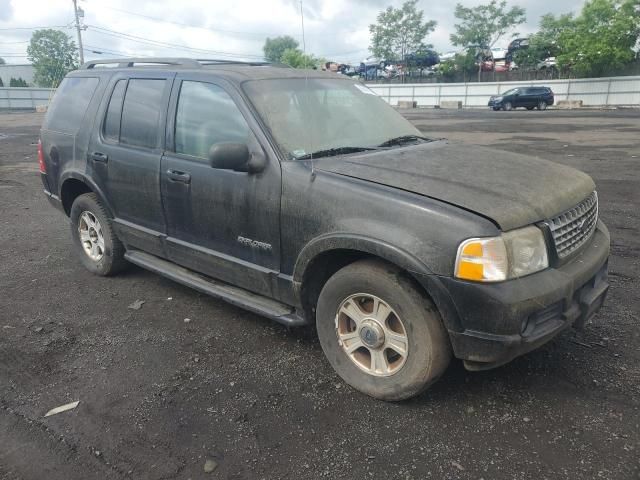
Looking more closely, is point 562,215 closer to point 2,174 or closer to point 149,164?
point 149,164

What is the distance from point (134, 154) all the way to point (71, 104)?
1.33 metres

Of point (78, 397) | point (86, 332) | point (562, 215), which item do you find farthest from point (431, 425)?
point (86, 332)

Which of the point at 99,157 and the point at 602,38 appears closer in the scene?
the point at 99,157

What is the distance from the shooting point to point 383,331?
2951 mm

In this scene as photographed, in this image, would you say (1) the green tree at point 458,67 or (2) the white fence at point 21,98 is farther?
(1) the green tree at point 458,67

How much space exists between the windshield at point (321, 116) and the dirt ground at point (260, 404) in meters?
1.43

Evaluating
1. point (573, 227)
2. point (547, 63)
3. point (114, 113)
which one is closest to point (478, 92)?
point (547, 63)

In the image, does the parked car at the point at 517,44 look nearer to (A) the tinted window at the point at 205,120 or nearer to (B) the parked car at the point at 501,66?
(B) the parked car at the point at 501,66

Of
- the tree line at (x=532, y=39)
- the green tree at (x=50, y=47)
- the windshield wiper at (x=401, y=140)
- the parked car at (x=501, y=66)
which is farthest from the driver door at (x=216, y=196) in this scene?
the green tree at (x=50, y=47)

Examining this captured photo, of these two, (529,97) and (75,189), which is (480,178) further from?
(529,97)

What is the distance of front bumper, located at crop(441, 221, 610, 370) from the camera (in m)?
2.52

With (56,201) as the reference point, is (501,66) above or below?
above

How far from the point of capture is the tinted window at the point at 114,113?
4438 mm

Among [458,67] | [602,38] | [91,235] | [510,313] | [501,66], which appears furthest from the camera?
[458,67]
